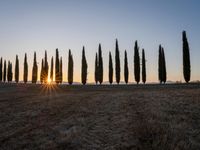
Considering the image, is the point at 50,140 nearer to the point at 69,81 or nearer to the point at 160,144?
the point at 160,144

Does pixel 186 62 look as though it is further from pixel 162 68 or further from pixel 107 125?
pixel 107 125

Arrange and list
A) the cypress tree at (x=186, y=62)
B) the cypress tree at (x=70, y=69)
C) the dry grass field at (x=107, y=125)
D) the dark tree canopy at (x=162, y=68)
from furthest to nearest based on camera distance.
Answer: the cypress tree at (x=70, y=69) < the dark tree canopy at (x=162, y=68) < the cypress tree at (x=186, y=62) < the dry grass field at (x=107, y=125)

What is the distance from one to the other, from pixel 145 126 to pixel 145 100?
8429 mm

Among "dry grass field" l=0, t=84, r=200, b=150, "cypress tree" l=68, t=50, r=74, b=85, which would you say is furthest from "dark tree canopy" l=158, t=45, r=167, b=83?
"dry grass field" l=0, t=84, r=200, b=150

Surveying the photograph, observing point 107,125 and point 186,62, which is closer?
point 107,125

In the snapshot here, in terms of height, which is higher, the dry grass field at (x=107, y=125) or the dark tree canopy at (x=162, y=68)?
the dark tree canopy at (x=162, y=68)

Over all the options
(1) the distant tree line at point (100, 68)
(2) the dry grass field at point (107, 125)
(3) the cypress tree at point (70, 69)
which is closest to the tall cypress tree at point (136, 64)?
(1) the distant tree line at point (100, 68)

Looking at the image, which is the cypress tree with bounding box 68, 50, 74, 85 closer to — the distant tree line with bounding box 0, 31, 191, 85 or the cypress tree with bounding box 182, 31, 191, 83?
the distant tree line with bounding box 0, 31, 191, 85

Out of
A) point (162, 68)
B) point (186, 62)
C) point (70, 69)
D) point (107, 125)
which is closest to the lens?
point (107, 125)

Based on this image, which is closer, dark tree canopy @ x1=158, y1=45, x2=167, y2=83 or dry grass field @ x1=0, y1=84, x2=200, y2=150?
dry grass field @ x1=0, y1=84, x2=200, y2=150

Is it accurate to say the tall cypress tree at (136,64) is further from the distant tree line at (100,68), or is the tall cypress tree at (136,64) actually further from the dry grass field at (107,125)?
the dry grass field at (107,125)

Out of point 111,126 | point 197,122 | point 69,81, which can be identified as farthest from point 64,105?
point 69,81

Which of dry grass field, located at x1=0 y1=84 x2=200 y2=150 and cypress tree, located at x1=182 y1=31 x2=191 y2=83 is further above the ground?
cypress tree, located at x1=182 y1=31 x2=191 y2=83

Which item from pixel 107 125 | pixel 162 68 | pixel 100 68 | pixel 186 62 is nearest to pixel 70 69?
pixel 100 68
